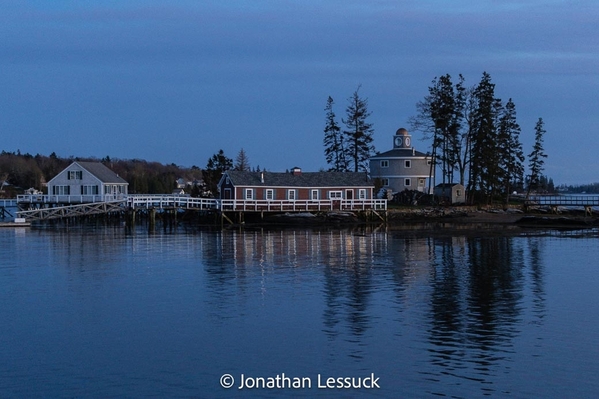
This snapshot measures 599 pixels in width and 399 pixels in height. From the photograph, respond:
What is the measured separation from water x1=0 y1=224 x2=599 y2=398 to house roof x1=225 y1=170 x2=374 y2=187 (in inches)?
1145

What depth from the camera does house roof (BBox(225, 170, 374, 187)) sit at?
6962 cm

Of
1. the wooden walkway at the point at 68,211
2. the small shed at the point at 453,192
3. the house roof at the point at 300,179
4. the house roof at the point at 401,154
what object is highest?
the house roof at the point at 401,154

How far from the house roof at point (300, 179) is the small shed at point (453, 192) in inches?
512

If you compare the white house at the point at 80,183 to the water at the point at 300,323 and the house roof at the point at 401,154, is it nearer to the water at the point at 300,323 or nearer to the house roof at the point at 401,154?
the house roof at the point at 401,154

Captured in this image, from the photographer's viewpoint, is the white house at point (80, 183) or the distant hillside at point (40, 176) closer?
the white house at point (80, 183)

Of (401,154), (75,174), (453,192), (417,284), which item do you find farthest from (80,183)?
(417,284)

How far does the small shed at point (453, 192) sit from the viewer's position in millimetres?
82912

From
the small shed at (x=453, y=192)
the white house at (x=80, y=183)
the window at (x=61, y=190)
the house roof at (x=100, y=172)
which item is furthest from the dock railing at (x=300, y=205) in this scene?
the window at (x=61, y=190)

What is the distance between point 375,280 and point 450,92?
53034mm

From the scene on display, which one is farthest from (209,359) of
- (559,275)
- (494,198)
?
(494,198)

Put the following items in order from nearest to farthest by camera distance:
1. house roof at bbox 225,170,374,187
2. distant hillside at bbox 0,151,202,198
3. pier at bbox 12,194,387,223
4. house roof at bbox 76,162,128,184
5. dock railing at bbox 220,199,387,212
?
pier at bbox 12,194,387,223 < dock railing at bbox 220,199,387,212 < house roof at bbox 225,170,374,187 < house roof at bbox 76,162,128,184 < distant hillside at bbox 0,151,202,198

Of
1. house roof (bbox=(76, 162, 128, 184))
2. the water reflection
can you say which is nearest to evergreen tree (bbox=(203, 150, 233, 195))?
house roof (bbox=(76, 162, 128, 184))

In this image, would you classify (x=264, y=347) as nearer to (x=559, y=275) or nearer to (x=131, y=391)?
(x=131, y=391)

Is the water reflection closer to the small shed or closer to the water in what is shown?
the water
